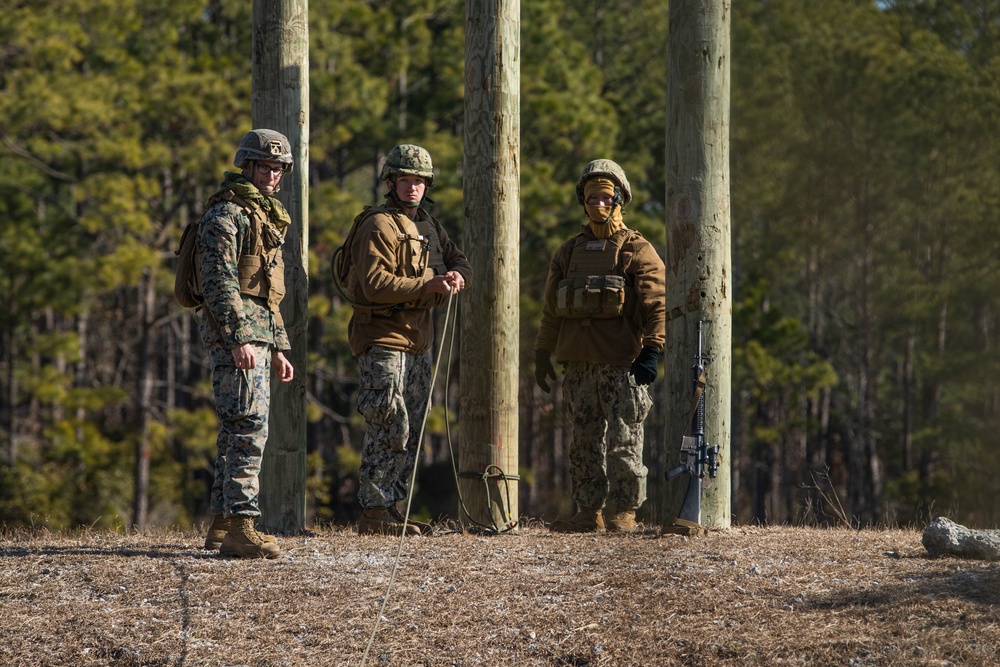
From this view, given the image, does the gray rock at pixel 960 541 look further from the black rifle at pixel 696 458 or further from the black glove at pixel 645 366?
the black glove at pixel 645 366

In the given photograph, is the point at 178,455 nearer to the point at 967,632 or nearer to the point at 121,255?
the point at 121,255

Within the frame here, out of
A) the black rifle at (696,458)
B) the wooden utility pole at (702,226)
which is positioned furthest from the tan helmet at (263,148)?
the black rifle at (696,458)

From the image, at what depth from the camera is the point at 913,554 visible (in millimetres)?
6223

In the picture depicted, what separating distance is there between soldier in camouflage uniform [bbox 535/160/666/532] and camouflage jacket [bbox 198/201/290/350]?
6.78 feet

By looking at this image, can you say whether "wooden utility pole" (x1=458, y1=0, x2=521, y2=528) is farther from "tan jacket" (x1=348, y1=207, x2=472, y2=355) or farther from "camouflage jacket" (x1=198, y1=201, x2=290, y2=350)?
"camouflage jacket" (x1=198, y1=201, x2=290, y2=350)

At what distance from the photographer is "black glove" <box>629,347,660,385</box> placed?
6.88 metres

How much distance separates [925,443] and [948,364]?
2041mm

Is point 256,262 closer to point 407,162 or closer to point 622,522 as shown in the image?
point 407,162

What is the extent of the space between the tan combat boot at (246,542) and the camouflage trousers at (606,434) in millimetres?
2059

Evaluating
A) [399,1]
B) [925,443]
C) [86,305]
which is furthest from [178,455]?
[925,443]

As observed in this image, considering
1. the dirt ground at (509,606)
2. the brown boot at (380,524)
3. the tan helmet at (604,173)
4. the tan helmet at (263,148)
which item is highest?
the tan helmet at (604,173)

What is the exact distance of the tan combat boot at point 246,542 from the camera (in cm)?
607

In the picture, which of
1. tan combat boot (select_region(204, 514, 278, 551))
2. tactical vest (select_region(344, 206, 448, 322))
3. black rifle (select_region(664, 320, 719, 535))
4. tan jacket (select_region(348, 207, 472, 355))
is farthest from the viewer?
tactical vest (select_region(344, 206, 448, 322))

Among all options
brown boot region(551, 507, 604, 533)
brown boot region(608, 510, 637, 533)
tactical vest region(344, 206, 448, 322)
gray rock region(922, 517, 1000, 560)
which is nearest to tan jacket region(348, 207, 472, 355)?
tactical vest region(344, 206, 448, 322)
